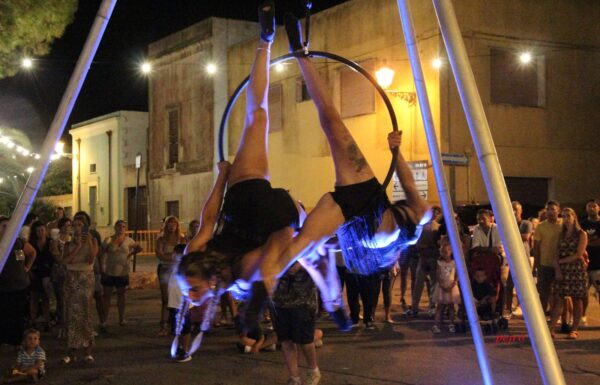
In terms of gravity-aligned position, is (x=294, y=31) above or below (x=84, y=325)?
above

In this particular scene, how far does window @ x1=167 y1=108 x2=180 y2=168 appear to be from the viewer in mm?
22578

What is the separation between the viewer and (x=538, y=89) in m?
16.4

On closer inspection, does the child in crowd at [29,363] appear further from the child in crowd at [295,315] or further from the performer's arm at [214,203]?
the performer's arm at [214,203]

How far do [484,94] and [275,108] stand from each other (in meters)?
Answer: 5.23

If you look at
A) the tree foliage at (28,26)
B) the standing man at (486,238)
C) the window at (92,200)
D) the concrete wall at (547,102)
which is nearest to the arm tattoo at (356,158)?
the standing man at (486,238)

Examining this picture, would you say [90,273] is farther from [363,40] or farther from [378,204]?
→ [363,40]

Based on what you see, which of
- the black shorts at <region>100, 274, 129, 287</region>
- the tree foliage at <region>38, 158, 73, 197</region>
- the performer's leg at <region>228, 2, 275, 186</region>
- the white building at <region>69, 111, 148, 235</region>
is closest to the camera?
the performer's leg at <region>228, 2, 275, 186</region>

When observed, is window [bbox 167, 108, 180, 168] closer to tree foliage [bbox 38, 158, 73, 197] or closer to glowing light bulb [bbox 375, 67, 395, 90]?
glowing light bulb [bbox 375, 67, 395, 90]

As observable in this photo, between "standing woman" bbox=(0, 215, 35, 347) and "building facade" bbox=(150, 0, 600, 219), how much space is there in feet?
28.8

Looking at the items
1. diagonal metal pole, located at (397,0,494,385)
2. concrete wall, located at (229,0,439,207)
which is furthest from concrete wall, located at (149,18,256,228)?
diagonal metal pole, located at (397,0,494,385)

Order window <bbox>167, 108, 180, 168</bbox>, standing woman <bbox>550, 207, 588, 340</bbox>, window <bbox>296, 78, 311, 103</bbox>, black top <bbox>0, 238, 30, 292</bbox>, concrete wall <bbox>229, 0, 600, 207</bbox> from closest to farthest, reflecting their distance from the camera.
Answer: black top <bbox>0, 238, 30, 292</bbox>
standing woman <bbox>550, 207, 588, 340</bbox>
concrete wall <bbox>229, 0, 600, 207</bbox>
window <bbox>296, 78, 311, 103</bbox>
window <bbox>167, 108, 180, 168</bbox>

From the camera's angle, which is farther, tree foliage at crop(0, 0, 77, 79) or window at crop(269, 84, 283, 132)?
window at crop(269, 84, 283, 132)

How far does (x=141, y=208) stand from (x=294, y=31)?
23.6 m

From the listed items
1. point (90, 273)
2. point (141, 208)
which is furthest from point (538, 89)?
point (141, 208)
